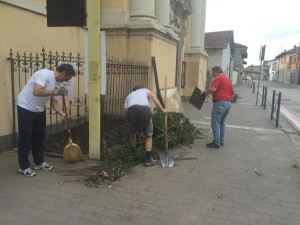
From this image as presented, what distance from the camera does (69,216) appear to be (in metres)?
3.54

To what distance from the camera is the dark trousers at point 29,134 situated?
14.7ft

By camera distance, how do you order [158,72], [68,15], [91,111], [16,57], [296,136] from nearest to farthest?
[68,15], [91,111], [16,57], [296,136], [158,72]

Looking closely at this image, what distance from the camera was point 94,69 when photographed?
521cm

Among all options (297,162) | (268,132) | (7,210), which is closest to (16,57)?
(7,210)

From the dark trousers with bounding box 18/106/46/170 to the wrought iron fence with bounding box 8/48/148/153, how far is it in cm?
102

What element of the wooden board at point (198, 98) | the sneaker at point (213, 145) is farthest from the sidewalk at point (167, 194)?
the wooden board at point (198, 98)

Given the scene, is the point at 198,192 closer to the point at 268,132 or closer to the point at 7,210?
the point at 7,210

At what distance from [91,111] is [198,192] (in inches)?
86.1

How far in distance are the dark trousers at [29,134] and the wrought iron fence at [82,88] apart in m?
1.02

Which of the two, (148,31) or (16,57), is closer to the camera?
(16,57)

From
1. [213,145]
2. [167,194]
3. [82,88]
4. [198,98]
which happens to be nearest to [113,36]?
[82,88]

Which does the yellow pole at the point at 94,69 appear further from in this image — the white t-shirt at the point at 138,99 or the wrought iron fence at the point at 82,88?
the white t-shirt at the point at 138,99

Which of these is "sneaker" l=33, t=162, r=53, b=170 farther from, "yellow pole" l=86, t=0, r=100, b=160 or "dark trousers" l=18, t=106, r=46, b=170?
"yellow pole" l=86, t=0, r=100, b=160

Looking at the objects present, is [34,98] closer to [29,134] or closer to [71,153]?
[29,134]
